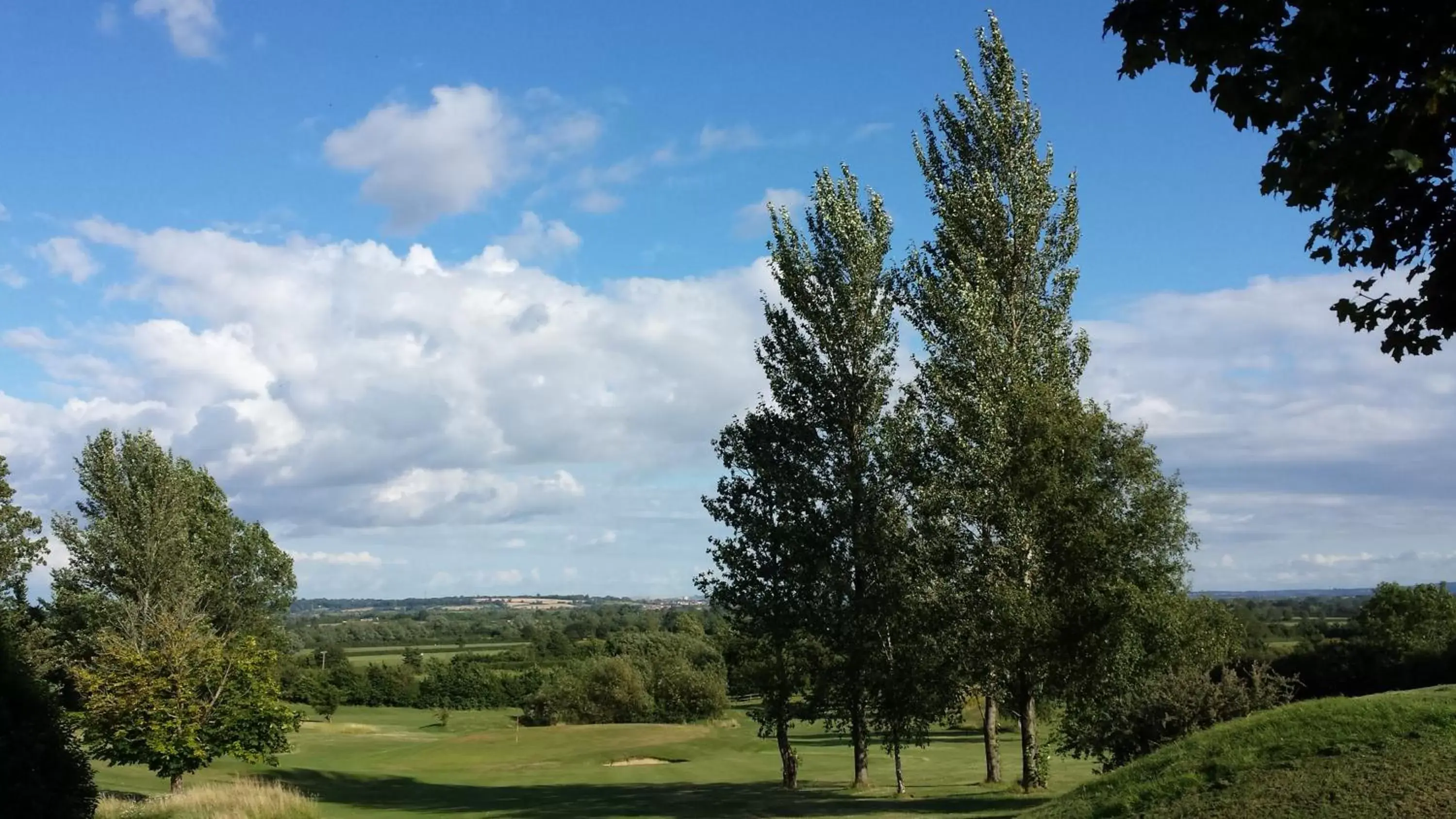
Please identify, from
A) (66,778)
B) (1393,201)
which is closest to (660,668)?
(66,778)

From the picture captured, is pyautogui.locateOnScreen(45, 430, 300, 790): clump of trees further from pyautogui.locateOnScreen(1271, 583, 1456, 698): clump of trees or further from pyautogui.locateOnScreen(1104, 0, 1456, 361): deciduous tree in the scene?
pyautogui.locateOnScreen(1271, 583, 1456, 698): clump of trees

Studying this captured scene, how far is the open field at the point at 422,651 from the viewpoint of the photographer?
14325 cm

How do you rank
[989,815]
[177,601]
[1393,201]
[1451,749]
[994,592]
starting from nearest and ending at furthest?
[1393,201], [1451,749], [989,815], [994,592], [177,601]

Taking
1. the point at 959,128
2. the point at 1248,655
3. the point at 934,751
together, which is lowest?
the point at 934,751

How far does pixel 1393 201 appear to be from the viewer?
23.1 feet

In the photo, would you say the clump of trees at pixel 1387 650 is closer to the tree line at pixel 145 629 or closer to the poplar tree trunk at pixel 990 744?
the poplar tree trunk at pixel 990 744

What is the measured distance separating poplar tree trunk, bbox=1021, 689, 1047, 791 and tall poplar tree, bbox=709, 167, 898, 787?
4509mm

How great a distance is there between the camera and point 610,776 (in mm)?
41562

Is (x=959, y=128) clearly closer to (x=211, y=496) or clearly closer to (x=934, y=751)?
(x=934, y=751)

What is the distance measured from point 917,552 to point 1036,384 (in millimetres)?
5175

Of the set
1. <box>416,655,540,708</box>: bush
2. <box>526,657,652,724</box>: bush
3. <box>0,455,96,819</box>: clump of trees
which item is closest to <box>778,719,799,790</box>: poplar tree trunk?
<box>0,455,96,819</box>: clump of trees

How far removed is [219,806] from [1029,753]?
61.8ft

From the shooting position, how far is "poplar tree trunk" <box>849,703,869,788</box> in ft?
102

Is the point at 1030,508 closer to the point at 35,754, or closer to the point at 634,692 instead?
the point at 35,754
